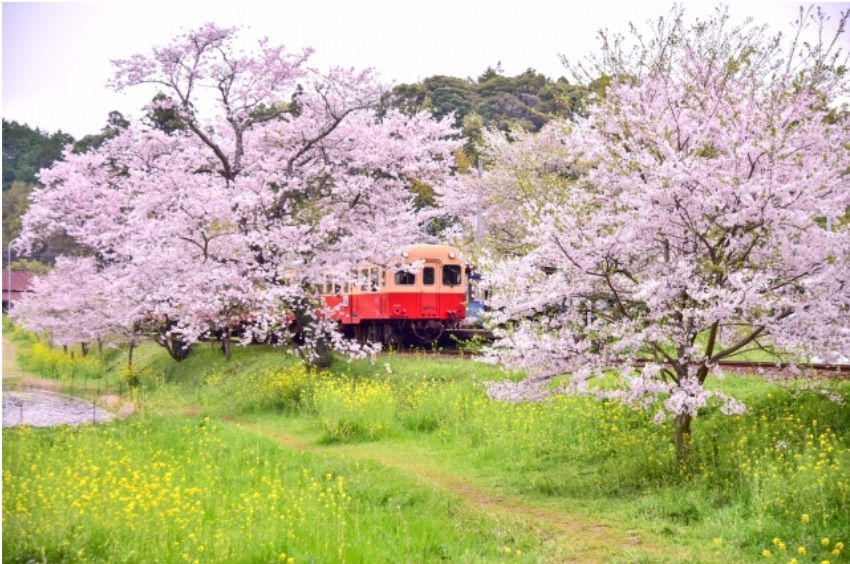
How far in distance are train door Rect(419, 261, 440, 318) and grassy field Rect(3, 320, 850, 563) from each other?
6.55m

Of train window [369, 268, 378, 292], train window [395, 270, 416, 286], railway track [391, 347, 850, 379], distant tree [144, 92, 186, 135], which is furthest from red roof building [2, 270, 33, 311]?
railway track [391, 347, 850, 379]

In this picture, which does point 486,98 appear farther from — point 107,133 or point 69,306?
point 69,306

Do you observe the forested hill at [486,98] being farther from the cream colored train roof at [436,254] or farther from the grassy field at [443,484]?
the grassy field at [443,484]

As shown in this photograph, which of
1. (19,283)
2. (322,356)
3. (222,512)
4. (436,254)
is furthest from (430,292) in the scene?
(222,512)

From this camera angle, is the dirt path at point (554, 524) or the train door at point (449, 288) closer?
the dirt path at point (554, 524)

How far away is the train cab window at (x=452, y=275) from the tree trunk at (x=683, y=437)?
1244 centimetres

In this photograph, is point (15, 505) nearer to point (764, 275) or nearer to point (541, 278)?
point (541, 278)

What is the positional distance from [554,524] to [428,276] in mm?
13486

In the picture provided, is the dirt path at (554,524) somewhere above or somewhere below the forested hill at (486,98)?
below

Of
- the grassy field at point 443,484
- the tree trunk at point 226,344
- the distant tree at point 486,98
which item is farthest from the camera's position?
the distant tree at point 486,98

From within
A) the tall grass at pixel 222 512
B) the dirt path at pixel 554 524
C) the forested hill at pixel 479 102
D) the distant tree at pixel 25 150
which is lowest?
the dirt path at pixel 554 524

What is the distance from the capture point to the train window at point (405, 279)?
20.8m

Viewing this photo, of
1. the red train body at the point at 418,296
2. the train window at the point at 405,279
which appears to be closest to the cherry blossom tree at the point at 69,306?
the red train body at the point at 418,296

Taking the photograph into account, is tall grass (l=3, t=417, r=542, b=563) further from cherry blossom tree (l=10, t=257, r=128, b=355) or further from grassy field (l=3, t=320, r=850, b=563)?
cherry blossom tree (l=10, t=257, r=128, b=355)
